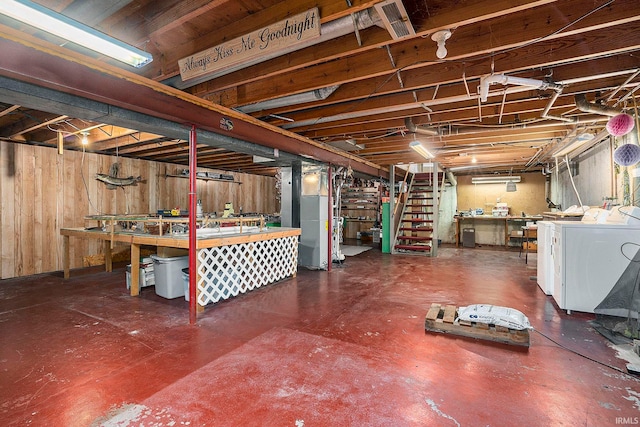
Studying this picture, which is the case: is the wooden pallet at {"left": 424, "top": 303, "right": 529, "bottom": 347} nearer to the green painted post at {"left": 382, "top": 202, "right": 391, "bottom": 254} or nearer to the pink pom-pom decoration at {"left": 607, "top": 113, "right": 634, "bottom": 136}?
the pink pom-pom decoration at {"left": 607, "top": 113, "right": 634, "bottom": 136}

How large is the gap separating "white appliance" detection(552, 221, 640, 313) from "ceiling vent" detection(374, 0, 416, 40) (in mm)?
3301

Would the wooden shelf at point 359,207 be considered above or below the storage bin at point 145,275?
above

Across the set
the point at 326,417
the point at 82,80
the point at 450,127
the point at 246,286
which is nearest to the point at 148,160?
the point at 246,286

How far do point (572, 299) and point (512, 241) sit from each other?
689cm

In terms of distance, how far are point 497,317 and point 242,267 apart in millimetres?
3384

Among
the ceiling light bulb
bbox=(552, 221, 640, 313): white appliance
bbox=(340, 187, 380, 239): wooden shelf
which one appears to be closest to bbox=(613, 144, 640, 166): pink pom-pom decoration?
bbox=(552, 221, 640, 313): white appliance

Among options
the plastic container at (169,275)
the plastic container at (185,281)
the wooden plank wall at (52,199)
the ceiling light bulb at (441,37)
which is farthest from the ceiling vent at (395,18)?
the wooden plank wall at (52,199)

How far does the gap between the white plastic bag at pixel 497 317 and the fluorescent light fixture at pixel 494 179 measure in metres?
8.10

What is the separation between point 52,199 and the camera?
6008 millimetres

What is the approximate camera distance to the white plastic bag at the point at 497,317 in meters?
2.82

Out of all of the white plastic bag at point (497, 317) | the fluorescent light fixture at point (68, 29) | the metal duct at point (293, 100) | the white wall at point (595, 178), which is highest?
the metal duct at point (293, 100)

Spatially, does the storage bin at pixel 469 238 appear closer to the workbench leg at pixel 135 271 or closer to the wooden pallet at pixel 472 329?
the wooden pallet at pixel 472 329

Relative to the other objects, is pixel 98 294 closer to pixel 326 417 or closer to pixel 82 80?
pixel 82 80

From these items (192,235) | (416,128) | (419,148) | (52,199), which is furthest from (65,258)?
(419,148)
